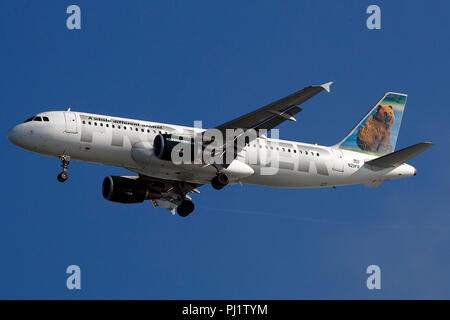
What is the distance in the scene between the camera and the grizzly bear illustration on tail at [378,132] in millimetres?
57219

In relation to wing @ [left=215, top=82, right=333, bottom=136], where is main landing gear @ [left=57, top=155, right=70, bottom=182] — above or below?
below

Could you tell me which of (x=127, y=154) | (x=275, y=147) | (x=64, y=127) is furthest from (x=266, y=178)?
(x=64, y=127)

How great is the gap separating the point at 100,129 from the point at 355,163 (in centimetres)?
1692

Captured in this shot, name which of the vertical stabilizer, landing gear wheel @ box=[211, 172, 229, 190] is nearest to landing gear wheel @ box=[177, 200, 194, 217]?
landing gear wheel @ box=[211, 172, 229, 190]

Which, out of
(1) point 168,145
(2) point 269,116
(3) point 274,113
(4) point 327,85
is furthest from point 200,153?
(4) point 327,85

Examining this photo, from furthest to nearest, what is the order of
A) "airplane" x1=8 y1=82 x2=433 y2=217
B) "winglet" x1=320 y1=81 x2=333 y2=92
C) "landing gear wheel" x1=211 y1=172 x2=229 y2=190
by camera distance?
1. "landing gear wheel" x1=211 y1=172 x2=229 y2=190
2. "airplane" x1=8 y1=82 x2=433 y2=217
3. "winglet" x1=320 y1=81 x2=333 y2=92

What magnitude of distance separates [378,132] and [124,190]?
1808 centimetres

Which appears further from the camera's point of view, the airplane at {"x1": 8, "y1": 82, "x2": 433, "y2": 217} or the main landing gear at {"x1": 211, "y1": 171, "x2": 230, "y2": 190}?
the main landing gear at {"x1": 211, "y1": 171, "x2": 230, "y2": 190}

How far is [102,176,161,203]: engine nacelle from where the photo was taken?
5256 centimetres

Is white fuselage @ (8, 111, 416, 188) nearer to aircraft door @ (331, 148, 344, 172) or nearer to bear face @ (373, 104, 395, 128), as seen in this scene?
aircraft door @ (331, 148, 344, 172)

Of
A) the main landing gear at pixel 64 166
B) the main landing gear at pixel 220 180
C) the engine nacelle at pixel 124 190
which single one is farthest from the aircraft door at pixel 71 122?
the main landing gear at pixel 220 180

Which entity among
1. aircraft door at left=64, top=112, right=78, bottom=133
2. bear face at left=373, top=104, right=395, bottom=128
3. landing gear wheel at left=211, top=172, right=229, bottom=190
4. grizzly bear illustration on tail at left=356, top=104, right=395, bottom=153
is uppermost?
bear face at left=373, top=104, right=395, bottom=128

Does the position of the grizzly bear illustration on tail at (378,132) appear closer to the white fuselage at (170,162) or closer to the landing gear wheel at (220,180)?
the white fuselage at (170,162)

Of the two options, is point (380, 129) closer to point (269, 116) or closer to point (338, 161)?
point (338, 161)
